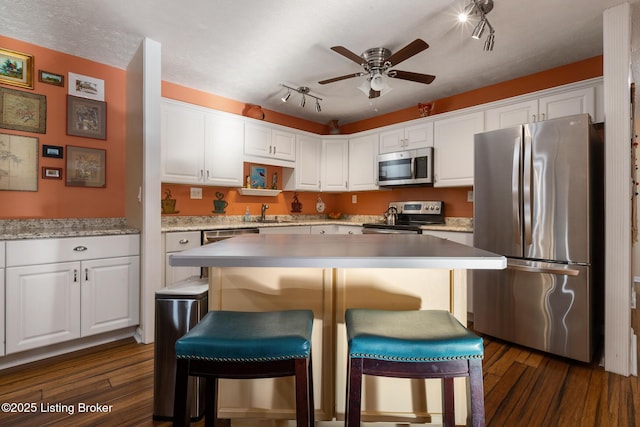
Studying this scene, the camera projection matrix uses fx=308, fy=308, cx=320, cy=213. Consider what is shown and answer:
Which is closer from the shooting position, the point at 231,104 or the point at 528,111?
the point at 528,111

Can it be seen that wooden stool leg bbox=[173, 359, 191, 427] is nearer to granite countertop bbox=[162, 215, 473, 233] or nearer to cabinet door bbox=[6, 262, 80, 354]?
cabinet door bbox=[6, 262, 80, 354]

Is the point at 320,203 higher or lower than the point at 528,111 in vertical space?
lower

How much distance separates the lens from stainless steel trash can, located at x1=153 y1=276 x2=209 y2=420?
1.59 metres

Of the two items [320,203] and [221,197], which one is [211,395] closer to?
[221,197]

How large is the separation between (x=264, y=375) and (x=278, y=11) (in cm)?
234

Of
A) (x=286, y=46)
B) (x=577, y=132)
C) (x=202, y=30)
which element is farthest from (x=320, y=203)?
(x=577, y=132)

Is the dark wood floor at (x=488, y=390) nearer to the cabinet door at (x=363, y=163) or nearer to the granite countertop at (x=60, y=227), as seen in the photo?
the granite countertop at (x=60, y=227)

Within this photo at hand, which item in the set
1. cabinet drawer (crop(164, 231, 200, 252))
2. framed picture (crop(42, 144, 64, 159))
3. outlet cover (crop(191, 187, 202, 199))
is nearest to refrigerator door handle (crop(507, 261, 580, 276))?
cabinet drawer (crop(164, 231, 200, 252))

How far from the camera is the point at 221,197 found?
4.00 meters

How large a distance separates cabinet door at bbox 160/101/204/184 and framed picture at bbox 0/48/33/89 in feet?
3.39

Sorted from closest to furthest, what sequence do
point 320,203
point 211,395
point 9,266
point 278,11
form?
point 211,395 → point 9,266 → point 278,11 → point 320,203

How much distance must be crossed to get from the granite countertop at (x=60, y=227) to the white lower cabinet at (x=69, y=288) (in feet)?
0.14

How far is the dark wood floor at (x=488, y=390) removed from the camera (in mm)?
1607

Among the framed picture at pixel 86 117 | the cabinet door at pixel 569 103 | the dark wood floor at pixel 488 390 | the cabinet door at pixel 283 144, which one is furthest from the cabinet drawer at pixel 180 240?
the cabinet door at pixel 569 103
